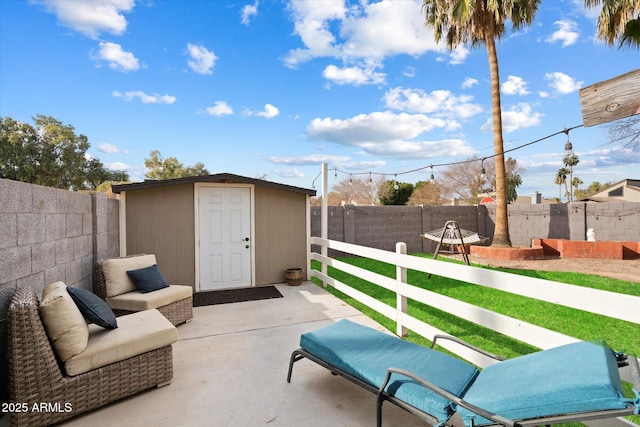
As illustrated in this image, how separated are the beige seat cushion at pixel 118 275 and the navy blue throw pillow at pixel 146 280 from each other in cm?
8

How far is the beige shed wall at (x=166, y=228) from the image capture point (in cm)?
579

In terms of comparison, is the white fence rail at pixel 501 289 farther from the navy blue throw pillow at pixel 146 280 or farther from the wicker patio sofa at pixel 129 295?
the navy blue throw pillow at pixel 146 280

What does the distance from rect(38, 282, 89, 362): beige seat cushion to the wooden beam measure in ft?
10.7

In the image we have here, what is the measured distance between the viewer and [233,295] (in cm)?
586

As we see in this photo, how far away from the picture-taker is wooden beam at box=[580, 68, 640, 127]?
1015mm

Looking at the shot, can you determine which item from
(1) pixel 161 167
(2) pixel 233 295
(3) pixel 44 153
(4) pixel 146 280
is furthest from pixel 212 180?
(1) pixel 161 167

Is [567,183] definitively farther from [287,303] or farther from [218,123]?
[287,303]

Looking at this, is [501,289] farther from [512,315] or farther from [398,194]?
[398,194]

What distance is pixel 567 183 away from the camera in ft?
124

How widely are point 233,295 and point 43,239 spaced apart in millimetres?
3345

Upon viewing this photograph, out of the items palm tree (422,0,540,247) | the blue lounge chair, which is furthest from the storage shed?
palm tree (422,0,540,247)

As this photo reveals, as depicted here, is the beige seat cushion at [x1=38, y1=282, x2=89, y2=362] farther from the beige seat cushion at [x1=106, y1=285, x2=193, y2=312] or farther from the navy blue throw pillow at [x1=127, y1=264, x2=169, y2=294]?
the navy blue throw pillow at [x1=127, y1=264, x2=169, y2=294]

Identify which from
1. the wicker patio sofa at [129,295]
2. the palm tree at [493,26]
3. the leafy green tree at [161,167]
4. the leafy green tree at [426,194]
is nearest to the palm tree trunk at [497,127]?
the palm tree at [493,26]

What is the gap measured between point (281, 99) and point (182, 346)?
12410 millimetres
